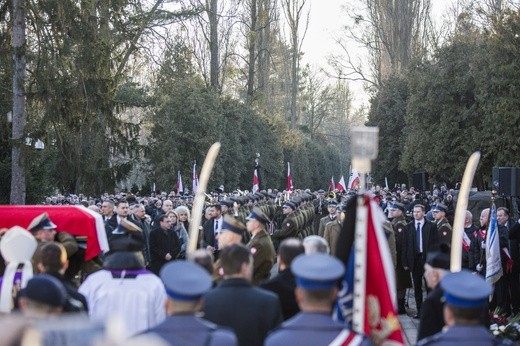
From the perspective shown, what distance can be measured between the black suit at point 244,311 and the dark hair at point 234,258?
74 mm

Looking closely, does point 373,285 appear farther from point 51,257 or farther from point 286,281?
point 51,257

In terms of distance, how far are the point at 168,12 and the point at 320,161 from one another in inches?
1827

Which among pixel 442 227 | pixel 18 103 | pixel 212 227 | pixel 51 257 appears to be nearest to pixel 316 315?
pixel 51 257

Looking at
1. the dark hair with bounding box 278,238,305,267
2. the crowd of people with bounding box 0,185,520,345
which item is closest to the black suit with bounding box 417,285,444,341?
the crowd of people with bounding box 0,185,520,345

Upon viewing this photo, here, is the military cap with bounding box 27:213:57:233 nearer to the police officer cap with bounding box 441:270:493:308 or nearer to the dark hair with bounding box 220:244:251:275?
the dark hair with bounding box 220:244:251:275

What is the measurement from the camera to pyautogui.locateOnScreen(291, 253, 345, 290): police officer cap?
5.25 m

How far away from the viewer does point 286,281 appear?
7992mm

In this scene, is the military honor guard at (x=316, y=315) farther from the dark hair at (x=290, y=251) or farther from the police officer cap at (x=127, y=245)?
the police officer cap at (x=127, y=245)

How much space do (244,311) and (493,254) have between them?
928 centimetres

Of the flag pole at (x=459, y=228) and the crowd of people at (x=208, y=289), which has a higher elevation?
the flag pole at (x=459, y=228)

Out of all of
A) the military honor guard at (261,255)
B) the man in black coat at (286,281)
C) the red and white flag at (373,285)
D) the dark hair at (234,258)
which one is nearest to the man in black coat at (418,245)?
the military honor guard at (261,255)

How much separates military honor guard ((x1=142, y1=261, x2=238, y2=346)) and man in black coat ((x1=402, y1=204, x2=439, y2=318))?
456 inches

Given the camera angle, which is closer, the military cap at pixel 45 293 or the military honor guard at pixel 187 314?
the military honor guard at pixel 187 314

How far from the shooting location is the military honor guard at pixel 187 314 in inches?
208
